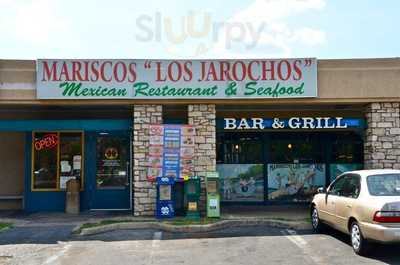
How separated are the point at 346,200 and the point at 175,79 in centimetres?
625

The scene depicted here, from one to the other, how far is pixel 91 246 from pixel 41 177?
610 cm

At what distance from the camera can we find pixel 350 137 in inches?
655

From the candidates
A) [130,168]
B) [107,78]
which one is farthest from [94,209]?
[107,78]

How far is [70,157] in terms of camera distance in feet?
51.2

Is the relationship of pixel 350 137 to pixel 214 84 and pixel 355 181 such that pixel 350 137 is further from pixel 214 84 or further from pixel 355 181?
pixel 355 181

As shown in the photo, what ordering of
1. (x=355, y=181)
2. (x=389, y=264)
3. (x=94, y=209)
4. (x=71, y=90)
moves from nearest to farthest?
1. (x=389, y=264)
2. (x=355, y=181)
3. (x=71, y=90)
4. (x=94, y=209)

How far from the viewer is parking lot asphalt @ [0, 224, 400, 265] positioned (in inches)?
342

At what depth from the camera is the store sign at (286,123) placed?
14.1 metres

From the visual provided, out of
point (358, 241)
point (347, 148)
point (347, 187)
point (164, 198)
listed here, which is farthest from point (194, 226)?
point (347, 148)

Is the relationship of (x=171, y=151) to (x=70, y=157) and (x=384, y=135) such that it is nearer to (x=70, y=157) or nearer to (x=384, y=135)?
(x=70, y=157)

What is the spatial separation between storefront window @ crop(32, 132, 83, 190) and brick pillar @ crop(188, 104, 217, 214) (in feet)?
12.8

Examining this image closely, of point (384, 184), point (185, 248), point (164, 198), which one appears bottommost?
point (185, 248)

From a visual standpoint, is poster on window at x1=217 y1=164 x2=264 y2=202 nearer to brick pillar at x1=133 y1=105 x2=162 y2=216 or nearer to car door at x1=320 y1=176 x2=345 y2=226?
brick pillar at x1=133 y1=105 x2=162 y2=216

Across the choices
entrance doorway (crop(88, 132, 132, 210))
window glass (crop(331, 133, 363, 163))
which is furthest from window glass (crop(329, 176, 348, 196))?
entrance doorway (crop(88, 132, 132, 210))
